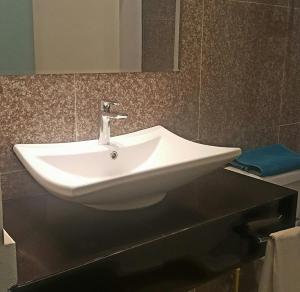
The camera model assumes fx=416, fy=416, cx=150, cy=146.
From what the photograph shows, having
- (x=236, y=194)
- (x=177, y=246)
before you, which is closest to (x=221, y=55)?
(x=236, y=194)

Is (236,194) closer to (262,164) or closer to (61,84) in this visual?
(262,164)

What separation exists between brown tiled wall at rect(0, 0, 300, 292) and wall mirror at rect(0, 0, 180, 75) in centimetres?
4

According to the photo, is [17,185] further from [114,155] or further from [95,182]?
[95,182]

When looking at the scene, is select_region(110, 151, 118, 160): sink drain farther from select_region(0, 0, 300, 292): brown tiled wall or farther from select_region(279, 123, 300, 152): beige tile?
select_region(279, 123, 300, 152): beige tile

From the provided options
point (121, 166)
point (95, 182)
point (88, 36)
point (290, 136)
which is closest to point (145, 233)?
point (95, 182)

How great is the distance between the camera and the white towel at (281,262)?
128 cm

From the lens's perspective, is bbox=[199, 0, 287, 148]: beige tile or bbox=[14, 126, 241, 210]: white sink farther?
bbox=[199, 0, 287, 148]: beige tile

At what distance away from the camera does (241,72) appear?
6.13ft

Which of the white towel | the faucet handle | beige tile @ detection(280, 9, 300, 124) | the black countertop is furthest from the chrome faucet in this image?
beige tile @ detection(280, 9, 300, 124)

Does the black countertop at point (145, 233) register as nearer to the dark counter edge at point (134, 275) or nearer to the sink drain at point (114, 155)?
the dark counter edge at point (134, 275)

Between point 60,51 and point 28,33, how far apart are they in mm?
114

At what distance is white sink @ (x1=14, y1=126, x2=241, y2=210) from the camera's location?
3.17 ft

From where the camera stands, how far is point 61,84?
1.33 metres

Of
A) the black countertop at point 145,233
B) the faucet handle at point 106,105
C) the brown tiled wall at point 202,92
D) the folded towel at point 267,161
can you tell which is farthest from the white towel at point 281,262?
the faucet handle at point 106,105
